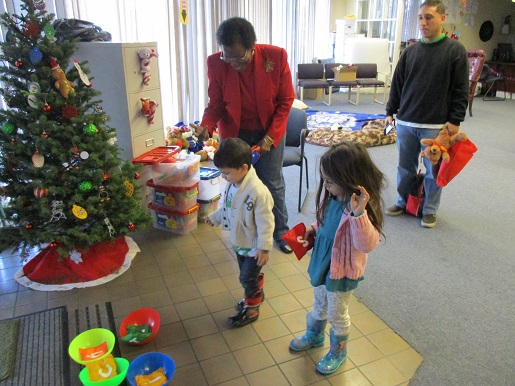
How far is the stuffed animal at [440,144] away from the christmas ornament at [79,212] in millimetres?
2107

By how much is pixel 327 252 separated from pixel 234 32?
3.58 feet

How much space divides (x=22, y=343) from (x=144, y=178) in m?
1.39

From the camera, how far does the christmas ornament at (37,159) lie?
6.94ft

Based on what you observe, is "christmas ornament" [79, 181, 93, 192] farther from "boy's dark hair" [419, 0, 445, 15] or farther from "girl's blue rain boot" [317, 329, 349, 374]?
"boy's dark hair" [419, 0, 445, 15]

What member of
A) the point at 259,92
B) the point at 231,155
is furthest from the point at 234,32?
the point at 231,155

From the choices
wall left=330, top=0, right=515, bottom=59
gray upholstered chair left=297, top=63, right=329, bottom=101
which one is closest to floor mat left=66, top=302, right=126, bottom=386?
gray upholstered chair left=297, top=63, right=329, bottom=101

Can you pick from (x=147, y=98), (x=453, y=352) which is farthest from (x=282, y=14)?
(x=453, y=352)

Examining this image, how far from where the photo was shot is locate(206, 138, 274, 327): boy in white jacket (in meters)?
1.71

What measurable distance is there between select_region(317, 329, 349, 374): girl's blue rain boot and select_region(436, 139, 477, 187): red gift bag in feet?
5.10

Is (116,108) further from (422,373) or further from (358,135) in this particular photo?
(358,135)

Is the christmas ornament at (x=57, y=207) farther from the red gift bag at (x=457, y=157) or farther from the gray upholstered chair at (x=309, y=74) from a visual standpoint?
the gray upholstered chair at (x=309, y=74)

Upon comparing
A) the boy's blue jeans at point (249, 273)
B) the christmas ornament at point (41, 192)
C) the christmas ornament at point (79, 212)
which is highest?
the christmas ornament at point (41, 192)

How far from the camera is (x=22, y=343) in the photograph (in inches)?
74.2

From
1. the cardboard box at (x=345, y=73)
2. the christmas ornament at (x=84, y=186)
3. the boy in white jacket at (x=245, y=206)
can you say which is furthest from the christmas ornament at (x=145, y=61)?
the cardboard box at (x=345, y=73)
